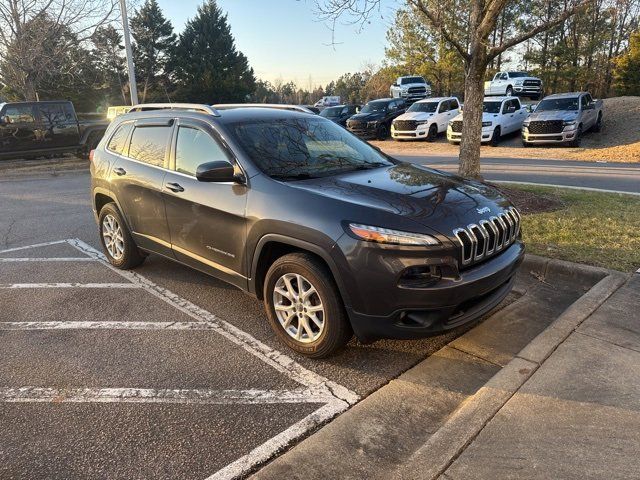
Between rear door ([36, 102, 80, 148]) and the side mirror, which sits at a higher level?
rear door ([36, 102, 80, 148])

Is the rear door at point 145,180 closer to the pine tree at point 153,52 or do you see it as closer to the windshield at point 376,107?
the windshield at point 376,107

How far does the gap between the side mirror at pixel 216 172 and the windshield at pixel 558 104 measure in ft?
58.4

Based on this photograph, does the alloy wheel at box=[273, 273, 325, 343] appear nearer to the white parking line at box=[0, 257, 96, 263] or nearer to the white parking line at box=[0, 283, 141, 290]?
the white parking line at box=[0, 283, 141, 290]

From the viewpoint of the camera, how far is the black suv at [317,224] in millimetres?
3080

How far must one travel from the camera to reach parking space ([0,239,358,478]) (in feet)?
8.59

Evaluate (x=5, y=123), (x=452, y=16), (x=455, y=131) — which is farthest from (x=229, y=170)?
(x=455, y=131)

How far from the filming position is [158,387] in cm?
325

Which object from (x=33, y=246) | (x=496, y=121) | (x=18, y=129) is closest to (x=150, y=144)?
(x=33, y=246)

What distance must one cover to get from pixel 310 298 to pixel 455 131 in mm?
17680

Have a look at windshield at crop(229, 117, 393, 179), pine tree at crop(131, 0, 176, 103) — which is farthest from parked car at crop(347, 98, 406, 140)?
pine tree at crop(131, 0, 176, 103)

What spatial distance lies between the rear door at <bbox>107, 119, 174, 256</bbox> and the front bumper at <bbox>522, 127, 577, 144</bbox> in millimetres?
16046

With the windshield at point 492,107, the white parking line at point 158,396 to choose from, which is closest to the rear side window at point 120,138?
the white parking line at point 158,396

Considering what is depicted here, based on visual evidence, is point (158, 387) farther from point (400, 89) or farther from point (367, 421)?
point (400, 89)

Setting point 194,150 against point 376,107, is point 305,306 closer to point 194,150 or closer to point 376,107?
point 194,150
